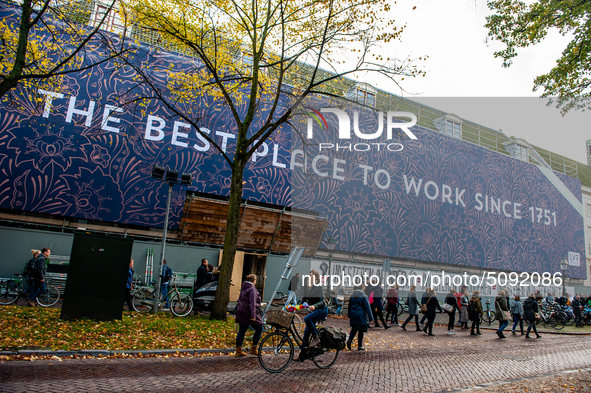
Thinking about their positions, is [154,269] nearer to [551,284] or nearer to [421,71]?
[421,71]

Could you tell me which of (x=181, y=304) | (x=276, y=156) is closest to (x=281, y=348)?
(x=181, y=304)

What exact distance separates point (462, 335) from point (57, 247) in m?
15.7

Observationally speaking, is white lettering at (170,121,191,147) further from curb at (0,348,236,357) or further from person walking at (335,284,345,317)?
curb at (0,348,236,357)

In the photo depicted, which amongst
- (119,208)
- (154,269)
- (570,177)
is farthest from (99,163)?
(570,177)

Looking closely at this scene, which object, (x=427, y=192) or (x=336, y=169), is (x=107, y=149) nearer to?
(x=336, y=169)

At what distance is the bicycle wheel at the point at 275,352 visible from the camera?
6484 millimetres

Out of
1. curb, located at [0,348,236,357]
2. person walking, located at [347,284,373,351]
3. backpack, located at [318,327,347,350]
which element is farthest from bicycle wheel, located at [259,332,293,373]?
person walking, located at [347,284,373,351]

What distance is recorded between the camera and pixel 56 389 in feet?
15.7

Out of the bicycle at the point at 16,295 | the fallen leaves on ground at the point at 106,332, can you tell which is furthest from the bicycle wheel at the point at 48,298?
the fallen leaves on ground at the point at 106,332

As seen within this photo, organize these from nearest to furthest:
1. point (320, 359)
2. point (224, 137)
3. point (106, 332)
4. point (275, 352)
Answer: point (275, 352) < point (320, 359) < point (106, 332) < point (224, 137)

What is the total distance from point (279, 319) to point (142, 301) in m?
7.70

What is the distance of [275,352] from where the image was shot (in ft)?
22.5

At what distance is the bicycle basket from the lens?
6.73 m

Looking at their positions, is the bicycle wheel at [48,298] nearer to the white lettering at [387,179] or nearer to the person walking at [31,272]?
the person walking at [31,272]
